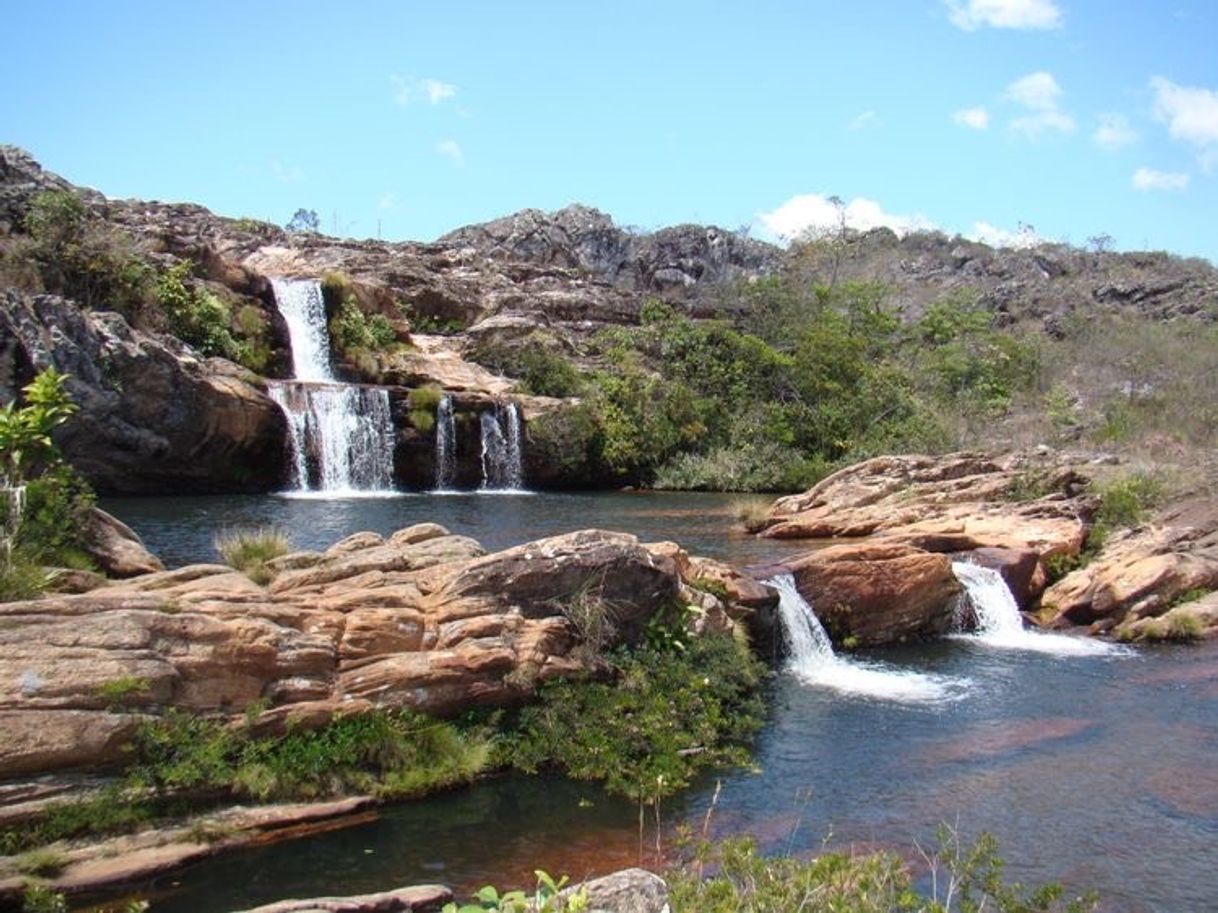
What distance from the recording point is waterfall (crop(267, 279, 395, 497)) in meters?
27.7

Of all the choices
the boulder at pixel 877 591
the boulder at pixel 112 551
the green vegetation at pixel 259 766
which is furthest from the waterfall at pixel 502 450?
the green vegetation at pixel 259 766

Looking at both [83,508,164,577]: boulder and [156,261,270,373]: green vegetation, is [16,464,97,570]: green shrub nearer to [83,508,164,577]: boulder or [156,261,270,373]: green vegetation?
[83,508,164,577]: boulder

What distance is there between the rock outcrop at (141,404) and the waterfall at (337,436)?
1.95ft

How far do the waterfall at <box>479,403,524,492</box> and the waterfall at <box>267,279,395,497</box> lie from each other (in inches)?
128

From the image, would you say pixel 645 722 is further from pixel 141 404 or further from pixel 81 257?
pixel 81 257

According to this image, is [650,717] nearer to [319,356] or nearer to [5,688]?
[5,688]

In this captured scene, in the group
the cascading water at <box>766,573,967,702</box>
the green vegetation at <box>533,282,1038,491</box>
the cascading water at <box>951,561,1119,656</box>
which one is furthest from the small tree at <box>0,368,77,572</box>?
the green vegetation at <box>533,282,1038,491</box>

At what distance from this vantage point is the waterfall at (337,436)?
27.7m

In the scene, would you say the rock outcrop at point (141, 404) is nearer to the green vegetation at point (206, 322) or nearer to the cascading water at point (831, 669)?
the green vegetation at point (206, 322)

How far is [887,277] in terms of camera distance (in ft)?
237

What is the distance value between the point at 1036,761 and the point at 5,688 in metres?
9.19

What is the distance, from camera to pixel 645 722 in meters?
10.1

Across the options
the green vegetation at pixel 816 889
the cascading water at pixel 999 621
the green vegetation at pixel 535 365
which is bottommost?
the cascading water at pixel 999 621

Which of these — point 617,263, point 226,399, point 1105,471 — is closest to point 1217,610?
point 1105,471
